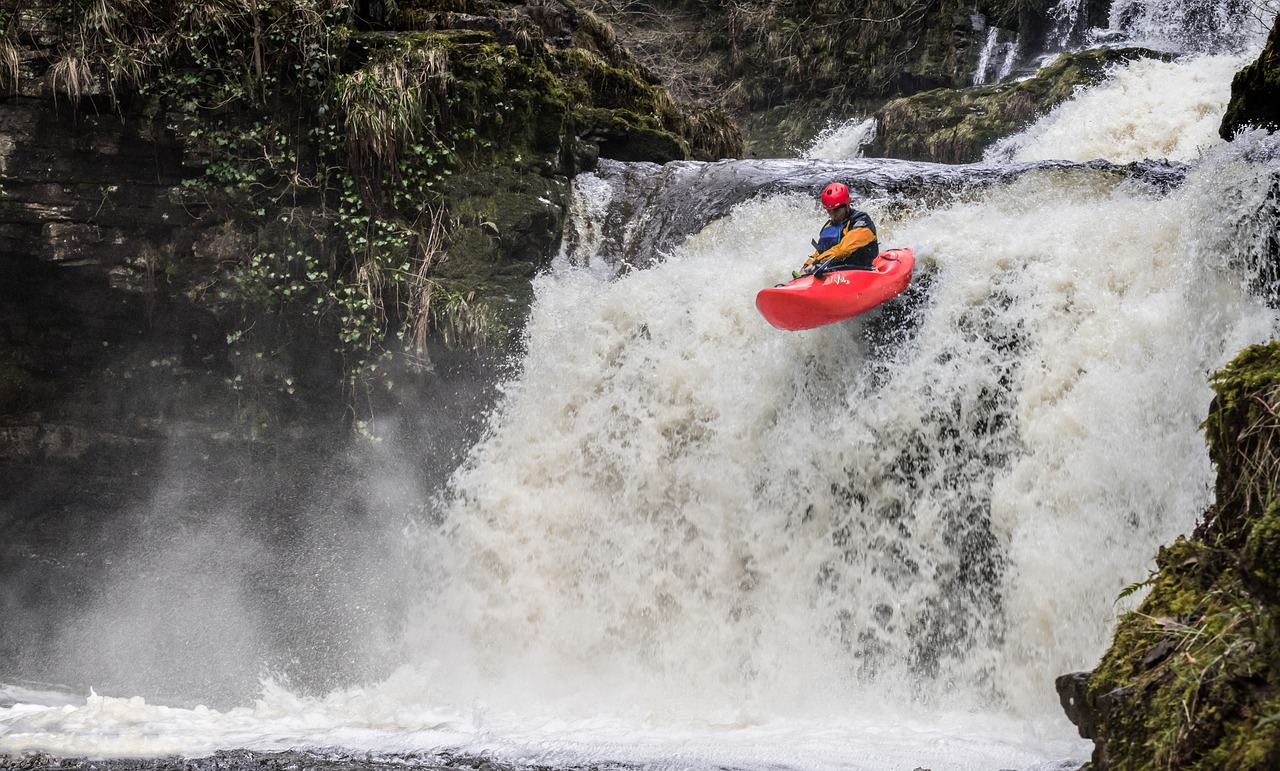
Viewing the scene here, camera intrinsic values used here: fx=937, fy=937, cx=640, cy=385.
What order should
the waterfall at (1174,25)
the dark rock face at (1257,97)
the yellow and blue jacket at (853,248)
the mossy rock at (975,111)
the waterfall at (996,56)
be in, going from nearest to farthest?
the dark rock face at (1257,97)
the yellow and blue jacket at (853,248)
the mossy rock at (975,111)
the waterfall at (1174,25)
the waterfall at (996,56)

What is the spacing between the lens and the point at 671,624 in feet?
18.5

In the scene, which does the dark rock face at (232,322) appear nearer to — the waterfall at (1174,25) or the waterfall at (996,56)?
the waterfall at (996,56)

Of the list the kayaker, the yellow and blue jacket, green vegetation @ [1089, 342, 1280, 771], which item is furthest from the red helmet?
green vegetation @ [1089, 342, 1280, 771]

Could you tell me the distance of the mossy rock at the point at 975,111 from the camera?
1098 cm

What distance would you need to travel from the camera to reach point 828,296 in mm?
5551

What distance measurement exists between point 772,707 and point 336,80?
17.3ft

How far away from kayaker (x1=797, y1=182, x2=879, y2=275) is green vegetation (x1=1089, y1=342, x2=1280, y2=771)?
303 centimetres

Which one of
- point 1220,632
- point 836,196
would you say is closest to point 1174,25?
point 836,196

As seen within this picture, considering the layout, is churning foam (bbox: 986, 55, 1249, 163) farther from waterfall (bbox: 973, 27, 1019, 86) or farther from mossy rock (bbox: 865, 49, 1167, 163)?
waterfall (bbox: 973, 27, 1019, 86)

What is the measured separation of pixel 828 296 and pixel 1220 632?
11.1 ft

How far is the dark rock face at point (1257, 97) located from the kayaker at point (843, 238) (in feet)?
6.33

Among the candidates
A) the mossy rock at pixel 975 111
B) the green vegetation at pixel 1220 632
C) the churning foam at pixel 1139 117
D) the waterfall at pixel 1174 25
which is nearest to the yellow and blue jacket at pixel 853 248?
the green vegetation at pixel 1220 632

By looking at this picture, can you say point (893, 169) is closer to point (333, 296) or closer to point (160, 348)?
point (333, 296)

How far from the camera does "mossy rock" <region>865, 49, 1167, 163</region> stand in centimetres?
1098
